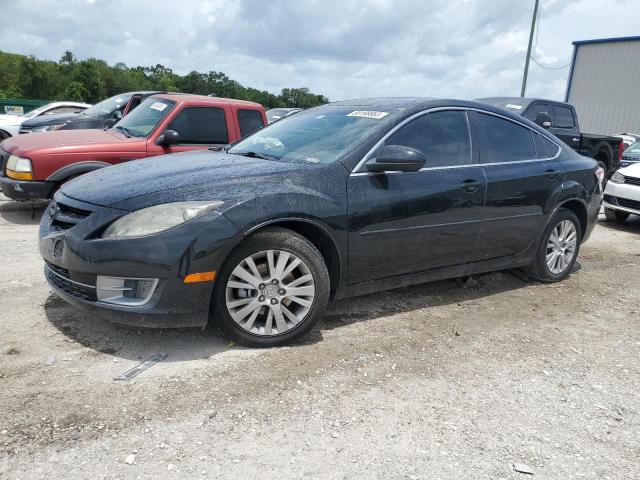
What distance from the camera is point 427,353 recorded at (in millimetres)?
3658

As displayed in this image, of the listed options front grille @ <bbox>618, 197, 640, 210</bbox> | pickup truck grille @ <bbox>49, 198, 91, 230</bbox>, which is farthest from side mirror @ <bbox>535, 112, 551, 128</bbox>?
pickup truck grille @ <bbox>49, 198, 91, 230</bbox>

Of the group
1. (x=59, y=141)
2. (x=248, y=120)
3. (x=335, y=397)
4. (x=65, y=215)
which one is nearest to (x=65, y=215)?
(x=65, y=215)

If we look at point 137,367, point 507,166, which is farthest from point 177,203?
point 507,166

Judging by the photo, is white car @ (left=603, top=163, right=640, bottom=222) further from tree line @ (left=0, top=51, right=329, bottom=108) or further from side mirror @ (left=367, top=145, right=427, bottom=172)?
tree line @ (left=0, top=51, right=329, bottom=108)

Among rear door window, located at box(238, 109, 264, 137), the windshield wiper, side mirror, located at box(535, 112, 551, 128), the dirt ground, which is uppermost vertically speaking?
side mirror, located at box(535, 112, 551, 128)

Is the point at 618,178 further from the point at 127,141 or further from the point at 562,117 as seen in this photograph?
the point at 127,141

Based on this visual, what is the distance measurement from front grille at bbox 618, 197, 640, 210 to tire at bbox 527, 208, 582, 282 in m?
4.05

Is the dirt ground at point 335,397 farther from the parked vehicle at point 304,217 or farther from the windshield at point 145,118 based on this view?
the windshield at point 145,118

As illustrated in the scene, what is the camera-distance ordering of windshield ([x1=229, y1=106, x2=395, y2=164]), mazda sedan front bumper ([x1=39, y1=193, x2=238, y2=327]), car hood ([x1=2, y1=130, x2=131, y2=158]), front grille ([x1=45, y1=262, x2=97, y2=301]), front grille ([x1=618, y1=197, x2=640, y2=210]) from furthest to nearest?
front grille ([x1=618, y1=197, x2=640, y2=210]), car hood ([x1=2, y1=130, x2=131, y2=158]), windshield ([x1=229, y1=106, x2=395, y2=164]), front grille ([x1=45, y1=262, x2=97, y2=301]), mazda sedan front bumper ([x1=39, y1=193, x2=238, y2=327])

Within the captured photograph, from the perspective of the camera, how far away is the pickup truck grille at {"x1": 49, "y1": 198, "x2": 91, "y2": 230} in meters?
3.40

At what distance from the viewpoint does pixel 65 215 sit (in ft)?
11.5

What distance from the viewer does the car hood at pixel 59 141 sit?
259 inches

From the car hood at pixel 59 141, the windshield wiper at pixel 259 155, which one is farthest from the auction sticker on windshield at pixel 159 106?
the windshield wiper at pixel 259 155

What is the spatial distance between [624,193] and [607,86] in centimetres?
2227
